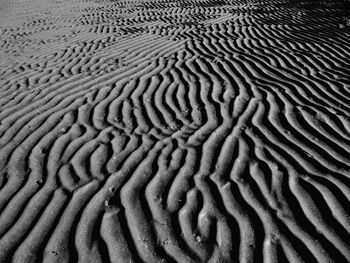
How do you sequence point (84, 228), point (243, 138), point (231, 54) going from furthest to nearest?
point (231, 54), point (243, 138), point (84, 228)

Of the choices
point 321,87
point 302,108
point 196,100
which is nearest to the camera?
point 302,108

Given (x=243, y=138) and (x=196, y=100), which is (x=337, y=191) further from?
(x=196, y=100)

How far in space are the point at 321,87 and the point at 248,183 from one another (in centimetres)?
289

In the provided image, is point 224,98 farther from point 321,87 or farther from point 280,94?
point 321,87

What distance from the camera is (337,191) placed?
315 centimetres

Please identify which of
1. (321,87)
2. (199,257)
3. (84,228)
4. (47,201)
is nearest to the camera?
(199,257)

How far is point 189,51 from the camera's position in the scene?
707 cm

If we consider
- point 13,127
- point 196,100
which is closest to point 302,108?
point 196,100

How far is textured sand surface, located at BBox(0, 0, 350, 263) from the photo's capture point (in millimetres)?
2730

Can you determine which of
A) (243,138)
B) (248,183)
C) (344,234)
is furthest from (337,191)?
(243,138)

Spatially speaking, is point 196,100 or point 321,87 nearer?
point 196,100

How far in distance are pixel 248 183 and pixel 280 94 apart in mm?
2283

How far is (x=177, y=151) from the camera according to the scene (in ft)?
12.4

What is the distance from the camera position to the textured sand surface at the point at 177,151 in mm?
2730
